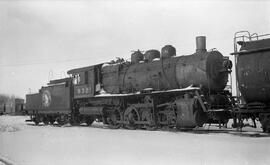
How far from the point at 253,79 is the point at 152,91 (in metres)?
5.68

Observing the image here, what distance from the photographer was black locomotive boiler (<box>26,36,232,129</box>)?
14.4 meters

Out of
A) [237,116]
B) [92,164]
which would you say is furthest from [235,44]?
[92,164]

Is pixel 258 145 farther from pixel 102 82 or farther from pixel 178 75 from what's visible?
pixel 102 82

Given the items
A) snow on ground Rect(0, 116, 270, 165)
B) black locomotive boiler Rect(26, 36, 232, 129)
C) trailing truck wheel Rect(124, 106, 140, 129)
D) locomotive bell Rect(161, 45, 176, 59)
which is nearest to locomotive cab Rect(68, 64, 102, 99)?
black locomotive boiler Rect(26, 36, 232, 129)

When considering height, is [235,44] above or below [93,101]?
above

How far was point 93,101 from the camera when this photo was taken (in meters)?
20.6

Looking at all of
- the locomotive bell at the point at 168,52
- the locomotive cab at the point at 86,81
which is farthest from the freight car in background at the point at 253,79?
the locomotive cab at the point at 86,81

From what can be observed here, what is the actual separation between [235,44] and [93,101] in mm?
10457

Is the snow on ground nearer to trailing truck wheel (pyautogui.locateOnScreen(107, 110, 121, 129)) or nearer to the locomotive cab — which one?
trailing truck wheel (pyautogui.locateOnScreen(107, 110, 121, 129))

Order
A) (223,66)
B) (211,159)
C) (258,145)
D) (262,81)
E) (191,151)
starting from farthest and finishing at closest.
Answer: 1. (223,66)
2. (262,81)
3. (258,145)
4. (191,151)
5. (211,159)

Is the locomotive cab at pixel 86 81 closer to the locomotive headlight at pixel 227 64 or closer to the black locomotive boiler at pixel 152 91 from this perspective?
the black locomotive boiler at pixel 152 91

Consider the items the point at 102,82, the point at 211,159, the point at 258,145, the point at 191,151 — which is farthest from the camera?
the point at 102,82

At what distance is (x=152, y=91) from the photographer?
1639 centimetres

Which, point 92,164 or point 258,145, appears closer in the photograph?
point 92,164
